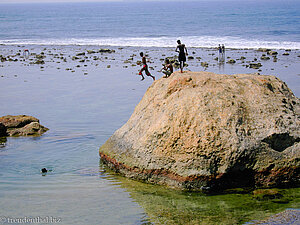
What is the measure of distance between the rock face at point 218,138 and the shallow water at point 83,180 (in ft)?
1.57

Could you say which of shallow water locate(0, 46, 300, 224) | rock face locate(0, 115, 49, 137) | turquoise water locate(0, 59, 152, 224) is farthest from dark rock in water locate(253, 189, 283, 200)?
rock face locate(0, 115, 49, 137)

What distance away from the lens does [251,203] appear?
986cm

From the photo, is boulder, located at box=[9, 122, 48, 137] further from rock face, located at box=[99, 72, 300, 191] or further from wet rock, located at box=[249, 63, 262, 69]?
wet rock, located at box=[249, 63, 262, 69]

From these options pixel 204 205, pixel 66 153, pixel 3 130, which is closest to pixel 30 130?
pixel 3 130

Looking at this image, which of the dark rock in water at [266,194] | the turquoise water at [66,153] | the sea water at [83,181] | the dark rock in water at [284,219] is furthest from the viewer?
the dark rock in water at [266,194]

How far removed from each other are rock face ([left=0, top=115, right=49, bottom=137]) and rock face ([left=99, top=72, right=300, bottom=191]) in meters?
5.91

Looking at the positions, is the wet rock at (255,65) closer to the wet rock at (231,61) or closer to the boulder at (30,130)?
the wet rock at (231,61)

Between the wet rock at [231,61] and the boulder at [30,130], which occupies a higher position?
the wet rock at [231,61]

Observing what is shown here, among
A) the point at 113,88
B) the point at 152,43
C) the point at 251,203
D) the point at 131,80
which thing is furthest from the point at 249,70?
the point at 152,43

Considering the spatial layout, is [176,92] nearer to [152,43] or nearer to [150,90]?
[150,90]

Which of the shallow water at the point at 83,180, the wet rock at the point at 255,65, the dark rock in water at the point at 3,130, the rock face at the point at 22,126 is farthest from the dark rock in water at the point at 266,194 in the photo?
the wet rock at the point at 255,65

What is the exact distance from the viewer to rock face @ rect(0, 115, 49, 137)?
→ 54.7 feet

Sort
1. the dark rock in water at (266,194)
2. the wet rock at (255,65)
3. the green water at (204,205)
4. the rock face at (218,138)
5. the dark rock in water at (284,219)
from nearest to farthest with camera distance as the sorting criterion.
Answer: the dark rock in water at (284,219)
the green water at (204,205)
the dark rock in water at (266,194)
the rock face at (218,138)
the wet rock at (255,65)

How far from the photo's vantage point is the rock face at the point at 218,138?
1041 cm
